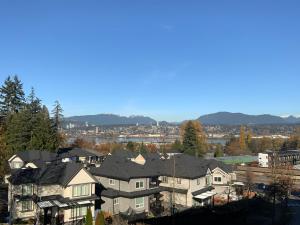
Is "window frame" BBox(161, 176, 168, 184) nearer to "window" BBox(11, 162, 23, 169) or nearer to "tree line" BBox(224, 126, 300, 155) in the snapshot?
"window" BBox(11, 162, 23, 169)

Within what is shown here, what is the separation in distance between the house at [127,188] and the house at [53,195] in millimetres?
2841

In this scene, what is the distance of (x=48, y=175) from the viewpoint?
35.8m

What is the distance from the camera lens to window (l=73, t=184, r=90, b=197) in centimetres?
3452

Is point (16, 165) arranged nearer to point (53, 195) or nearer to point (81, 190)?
point (53, 195)

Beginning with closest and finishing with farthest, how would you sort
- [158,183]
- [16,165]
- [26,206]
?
[26,206]
[158,183]
[16,165]

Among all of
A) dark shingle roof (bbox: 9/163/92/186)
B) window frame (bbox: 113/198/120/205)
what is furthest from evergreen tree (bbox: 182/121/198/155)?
dark shingle roof (bbox: 9/163/92/186)

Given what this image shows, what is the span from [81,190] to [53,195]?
2.61 metres

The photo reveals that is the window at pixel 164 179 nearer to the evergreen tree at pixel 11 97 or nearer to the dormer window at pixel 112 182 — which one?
the dormer window at pixel 112 182

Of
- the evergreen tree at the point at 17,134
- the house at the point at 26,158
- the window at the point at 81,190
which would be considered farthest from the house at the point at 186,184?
the evergreen tree at the point at 17,134

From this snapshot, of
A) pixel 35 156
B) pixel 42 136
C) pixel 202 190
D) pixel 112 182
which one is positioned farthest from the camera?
pixel 42 136

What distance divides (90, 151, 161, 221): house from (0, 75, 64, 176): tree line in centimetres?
1831

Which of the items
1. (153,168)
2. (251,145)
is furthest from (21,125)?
(251,145)

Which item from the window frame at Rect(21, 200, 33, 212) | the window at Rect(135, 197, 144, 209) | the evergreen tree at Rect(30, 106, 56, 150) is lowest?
the window at Rect(135, 197, 144, 209)

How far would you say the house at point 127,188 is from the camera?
37531 mm
